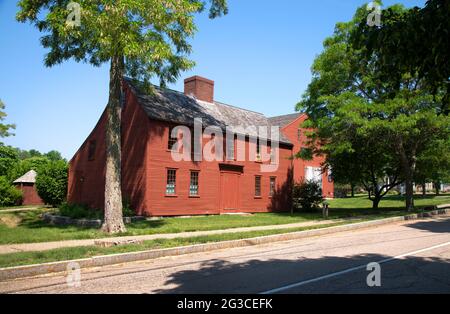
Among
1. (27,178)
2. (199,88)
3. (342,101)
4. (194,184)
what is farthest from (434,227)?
(27,178)

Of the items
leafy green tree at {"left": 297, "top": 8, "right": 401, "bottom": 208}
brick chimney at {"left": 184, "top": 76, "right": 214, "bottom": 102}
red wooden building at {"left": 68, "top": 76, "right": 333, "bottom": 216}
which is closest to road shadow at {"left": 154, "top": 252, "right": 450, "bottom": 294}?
leafy green tree at {"left": 297, "top": 8, "right": 401, "bottom": 208}

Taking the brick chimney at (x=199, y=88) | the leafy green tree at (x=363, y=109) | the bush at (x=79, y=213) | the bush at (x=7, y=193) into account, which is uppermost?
the brick chimney at (x=199, y=88)

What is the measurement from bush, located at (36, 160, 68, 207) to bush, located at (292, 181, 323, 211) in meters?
18.3

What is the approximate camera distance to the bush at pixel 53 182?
29.5 m

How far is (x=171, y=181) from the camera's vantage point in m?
23.6

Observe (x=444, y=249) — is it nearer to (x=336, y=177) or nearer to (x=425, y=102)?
(x=425, y=102)

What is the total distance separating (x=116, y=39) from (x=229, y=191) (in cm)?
1544

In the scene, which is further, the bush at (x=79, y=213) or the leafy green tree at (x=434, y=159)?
the leafy green tree at (x=434, y=159)

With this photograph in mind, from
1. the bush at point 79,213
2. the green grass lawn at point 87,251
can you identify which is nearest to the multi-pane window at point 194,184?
the bush at point 79,213

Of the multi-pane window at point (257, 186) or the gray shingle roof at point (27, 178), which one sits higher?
the gray shingle roof at point (27, 178)

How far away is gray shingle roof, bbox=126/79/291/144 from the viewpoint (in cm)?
2389

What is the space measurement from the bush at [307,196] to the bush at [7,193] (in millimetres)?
25467

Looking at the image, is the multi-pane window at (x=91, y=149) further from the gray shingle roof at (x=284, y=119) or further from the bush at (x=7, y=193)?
the gray shingle roof at (x=284, y=119)
